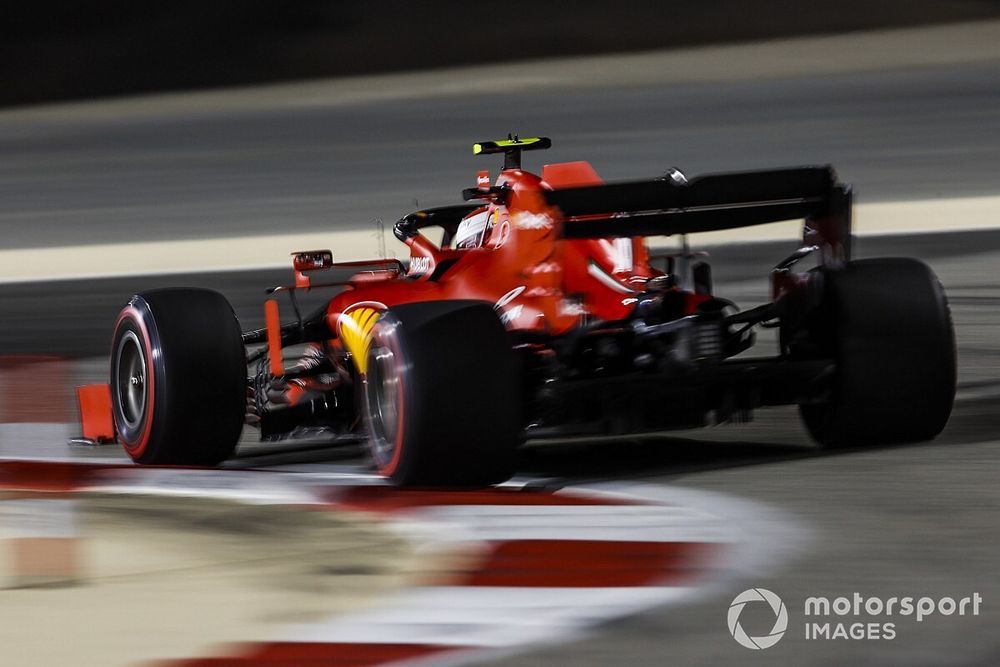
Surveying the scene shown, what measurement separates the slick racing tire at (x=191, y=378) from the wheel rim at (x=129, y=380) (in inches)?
11.1

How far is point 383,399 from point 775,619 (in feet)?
8.55

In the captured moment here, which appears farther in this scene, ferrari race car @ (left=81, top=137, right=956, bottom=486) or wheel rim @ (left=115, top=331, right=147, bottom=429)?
wheel rim @ (left=115, top=331, right=147, bottom=429)

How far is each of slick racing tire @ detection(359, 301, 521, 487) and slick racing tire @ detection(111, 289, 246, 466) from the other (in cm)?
132

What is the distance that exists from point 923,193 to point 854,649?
58.8 ft

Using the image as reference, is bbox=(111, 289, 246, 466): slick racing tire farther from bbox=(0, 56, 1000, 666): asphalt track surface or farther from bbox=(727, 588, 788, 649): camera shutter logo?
bbox=(727, 588, 788, 649): camera shutter logo

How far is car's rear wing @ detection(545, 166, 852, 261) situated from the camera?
6.81 m

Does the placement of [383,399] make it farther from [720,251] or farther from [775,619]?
[720,251]

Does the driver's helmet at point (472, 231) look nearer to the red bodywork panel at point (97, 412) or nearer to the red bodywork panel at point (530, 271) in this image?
the red bodywork panel at point (530, 271)

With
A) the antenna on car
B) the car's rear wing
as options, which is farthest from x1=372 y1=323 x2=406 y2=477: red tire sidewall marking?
the antenna on car

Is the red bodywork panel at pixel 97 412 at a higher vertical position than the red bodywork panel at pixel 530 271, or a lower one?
lower

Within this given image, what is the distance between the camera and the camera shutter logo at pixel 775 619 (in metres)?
4.45

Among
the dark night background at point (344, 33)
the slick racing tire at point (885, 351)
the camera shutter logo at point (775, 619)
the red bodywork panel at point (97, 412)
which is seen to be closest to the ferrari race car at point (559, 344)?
the slick racing tire at point (885, 351)

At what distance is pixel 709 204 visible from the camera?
695 cm

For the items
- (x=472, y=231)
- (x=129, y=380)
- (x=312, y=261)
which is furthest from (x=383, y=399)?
(x=129, y=380)
